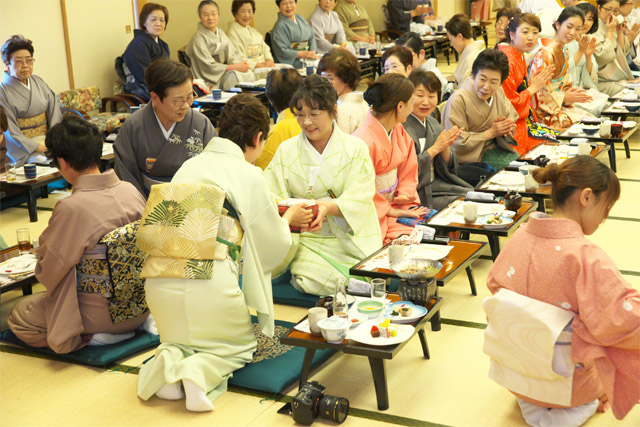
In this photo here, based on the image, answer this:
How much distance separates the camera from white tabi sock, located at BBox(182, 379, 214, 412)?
325cm

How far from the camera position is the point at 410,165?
16.3 ft

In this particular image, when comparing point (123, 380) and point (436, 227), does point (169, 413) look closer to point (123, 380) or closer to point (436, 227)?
point (123, 380)

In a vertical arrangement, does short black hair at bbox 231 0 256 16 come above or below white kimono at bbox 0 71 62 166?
above

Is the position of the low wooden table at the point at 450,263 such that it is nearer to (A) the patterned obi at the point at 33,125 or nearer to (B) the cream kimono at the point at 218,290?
(B) the cream kimono at the point at 218,290

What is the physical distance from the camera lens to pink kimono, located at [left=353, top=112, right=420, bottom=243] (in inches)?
64.4

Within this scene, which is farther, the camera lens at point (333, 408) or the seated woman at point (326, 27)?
the seated woman at point (326, 27)

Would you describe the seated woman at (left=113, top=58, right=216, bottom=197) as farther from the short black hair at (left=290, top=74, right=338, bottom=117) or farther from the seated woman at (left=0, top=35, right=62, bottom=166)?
the seated woman at (left=0, top=35, right=62, bottom=166)

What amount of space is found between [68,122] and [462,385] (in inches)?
87.4

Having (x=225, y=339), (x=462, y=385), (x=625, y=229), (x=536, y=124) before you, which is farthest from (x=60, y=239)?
(x=536, y=124)

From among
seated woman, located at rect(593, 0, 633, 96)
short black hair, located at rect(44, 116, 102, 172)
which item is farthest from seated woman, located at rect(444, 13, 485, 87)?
short black hair, located at rect(44, 116, 102, 172)

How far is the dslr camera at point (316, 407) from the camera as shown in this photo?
123 inches

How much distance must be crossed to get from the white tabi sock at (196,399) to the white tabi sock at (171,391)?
0.25 feet

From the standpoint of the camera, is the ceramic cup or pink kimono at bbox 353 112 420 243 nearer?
the ceramic cup

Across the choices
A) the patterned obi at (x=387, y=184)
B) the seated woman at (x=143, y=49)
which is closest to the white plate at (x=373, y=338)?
the patterned obi at (x=387, y=184)
